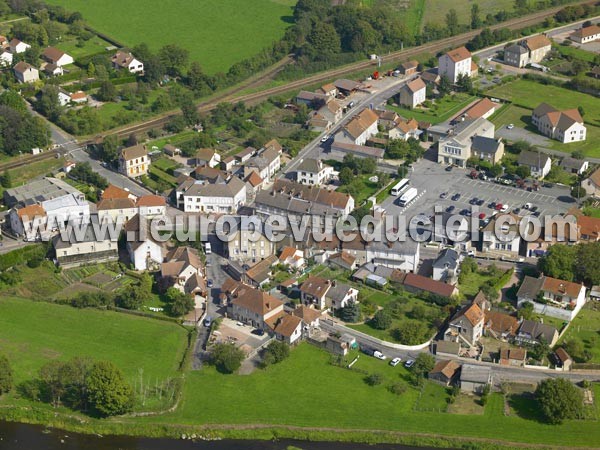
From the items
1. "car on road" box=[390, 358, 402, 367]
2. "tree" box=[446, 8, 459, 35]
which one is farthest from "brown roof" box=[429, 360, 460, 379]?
"tree" box=[446, 8, 459, 35]

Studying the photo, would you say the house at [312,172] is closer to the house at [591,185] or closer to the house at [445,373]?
the house at [591,185]

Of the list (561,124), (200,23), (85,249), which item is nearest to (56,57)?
(200,23)

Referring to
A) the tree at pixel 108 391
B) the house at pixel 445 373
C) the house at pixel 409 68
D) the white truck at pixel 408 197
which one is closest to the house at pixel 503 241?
the white truck at pixel 408 197

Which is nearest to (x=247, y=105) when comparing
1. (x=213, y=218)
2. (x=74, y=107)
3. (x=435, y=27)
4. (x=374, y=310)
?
(x=74, y=107)

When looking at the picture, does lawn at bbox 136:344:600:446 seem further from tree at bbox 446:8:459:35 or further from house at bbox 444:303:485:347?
tree at bbox 446:8:459:35

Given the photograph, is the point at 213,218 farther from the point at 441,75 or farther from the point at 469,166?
the point at 441,75

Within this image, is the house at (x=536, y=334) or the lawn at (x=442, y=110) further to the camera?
the lawn at (x=442, y=110)

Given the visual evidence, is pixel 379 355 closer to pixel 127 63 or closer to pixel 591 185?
pixel 591 185
